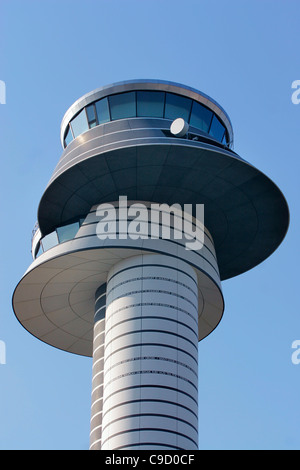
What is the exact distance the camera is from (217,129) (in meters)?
46.7

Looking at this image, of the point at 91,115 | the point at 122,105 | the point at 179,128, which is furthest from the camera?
the point at 91,115

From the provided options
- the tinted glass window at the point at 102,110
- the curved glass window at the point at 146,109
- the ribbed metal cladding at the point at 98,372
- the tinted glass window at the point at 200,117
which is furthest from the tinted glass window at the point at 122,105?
the ribbed metal cladding at the point at 98,372

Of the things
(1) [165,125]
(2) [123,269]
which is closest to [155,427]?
(2) [123,269]

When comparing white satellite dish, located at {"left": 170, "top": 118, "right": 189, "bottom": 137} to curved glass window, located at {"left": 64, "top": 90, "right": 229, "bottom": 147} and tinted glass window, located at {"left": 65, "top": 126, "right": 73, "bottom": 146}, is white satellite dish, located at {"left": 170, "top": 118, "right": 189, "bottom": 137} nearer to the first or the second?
curved glass window, located at {"left": 64, "top": 90, "right": 229, "bottom": 147}

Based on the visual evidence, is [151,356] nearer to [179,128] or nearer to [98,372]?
[98,372]

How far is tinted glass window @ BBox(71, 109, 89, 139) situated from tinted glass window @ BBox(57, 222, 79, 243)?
6576 mm

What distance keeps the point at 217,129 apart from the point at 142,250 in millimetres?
9924

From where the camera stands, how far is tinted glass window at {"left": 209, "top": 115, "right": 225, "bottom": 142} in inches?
1825

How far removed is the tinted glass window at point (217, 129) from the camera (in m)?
46.3

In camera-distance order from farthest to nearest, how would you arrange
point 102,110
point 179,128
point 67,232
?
point 102,110 < point 67,232 < point 179,128

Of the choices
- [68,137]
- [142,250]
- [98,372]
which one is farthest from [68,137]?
[98,372]

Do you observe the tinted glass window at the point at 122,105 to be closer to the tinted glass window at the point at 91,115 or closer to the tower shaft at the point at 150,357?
the tinted glass window at the point at 91,115

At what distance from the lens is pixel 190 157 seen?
3981 cm
